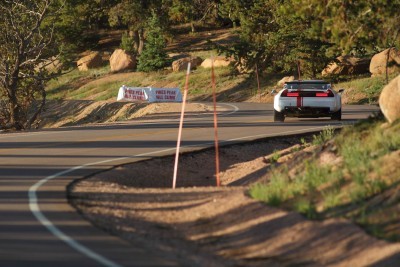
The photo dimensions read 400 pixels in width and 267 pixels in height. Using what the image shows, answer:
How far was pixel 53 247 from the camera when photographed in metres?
11.3

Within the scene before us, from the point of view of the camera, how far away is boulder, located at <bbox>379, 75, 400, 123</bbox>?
1720 cm

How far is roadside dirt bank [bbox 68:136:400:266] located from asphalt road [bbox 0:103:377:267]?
515 mm

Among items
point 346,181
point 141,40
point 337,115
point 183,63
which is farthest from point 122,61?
point 346,181

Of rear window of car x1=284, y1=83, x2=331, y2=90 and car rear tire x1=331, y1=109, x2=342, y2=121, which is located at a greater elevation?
rear window of car x1=284, y1=83, x2=331, y2=90

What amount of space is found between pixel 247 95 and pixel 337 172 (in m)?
50.4

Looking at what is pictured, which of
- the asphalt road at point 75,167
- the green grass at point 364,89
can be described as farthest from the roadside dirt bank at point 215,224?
the green grass at point 364,89

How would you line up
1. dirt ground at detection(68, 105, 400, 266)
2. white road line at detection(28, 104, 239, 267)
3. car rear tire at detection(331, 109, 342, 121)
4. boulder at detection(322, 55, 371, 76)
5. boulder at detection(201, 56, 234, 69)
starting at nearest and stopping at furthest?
white road line at detection(28, 104, 239, 267) < dirt ground at detection(68, 105, 400, 266) < car rear tire at detection(331, 109, 342, 121) < boulder at detection(322, 55, 371, 76) < boulder at detection(201, 56, 234, 69)

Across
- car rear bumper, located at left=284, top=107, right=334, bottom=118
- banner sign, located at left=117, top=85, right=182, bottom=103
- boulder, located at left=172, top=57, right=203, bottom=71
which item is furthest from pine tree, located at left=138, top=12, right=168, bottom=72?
car rear bumper, located at left=284, top=107, right=334, bottom=118

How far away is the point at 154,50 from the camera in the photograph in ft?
259

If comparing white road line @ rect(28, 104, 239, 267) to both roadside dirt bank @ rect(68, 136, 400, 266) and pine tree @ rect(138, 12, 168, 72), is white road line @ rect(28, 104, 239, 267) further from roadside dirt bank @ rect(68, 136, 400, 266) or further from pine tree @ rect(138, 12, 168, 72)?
pine tree @ rect(138, 12, 168, 72)

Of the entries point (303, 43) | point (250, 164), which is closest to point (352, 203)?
point (250, 164)

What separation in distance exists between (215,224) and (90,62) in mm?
75611

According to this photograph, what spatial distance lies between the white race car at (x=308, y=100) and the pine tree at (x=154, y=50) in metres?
46.6

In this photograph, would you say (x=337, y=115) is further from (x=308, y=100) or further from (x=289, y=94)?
(x=289, y=94)
